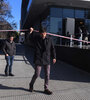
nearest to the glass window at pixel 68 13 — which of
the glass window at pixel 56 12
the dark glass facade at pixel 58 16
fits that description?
the dark glass facade at pixel 58 16

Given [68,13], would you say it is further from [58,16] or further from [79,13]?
[79,13]

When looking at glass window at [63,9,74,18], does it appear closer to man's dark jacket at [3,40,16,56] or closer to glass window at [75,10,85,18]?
glass window at [75,10,85,18]

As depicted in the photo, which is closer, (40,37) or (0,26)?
(40,37)

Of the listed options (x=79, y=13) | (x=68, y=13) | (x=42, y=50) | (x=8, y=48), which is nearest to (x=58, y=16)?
(x=68, y=13)

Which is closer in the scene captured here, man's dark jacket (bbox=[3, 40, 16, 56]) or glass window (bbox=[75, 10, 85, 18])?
man's dark jacket (bbox=[3, 40, 16, 56])

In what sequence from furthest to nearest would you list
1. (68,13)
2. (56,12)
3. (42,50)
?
(68,13), (56,12), (42,50)

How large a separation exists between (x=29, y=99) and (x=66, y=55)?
19.6 ft

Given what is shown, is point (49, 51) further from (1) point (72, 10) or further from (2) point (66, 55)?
(1) point (72, 10)

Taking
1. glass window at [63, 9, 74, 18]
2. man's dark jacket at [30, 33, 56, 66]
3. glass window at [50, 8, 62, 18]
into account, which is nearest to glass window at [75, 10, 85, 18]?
glass window at [63, 9, 74, 18]

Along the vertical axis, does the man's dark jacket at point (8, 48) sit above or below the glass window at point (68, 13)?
below

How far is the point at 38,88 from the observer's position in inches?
190

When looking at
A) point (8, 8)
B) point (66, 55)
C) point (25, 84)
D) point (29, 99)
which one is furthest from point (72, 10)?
point (29, 99)

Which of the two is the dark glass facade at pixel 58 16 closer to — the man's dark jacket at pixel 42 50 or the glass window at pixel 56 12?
the glass window at pixel 56 12

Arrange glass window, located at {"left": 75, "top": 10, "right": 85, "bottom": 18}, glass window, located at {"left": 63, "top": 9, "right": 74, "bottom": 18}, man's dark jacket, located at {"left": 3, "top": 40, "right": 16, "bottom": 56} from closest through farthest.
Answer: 1. man's dark jacket, located at {"left": 3, "top": 40, "right": 16, "bottom": 56}
2. glass window, located at {"left": 63, "top": 9, "right": 74, "bottom": 18}
3. glass window, located at {"left": 75, "top": 10, "right": 85, "bottom": 18}
